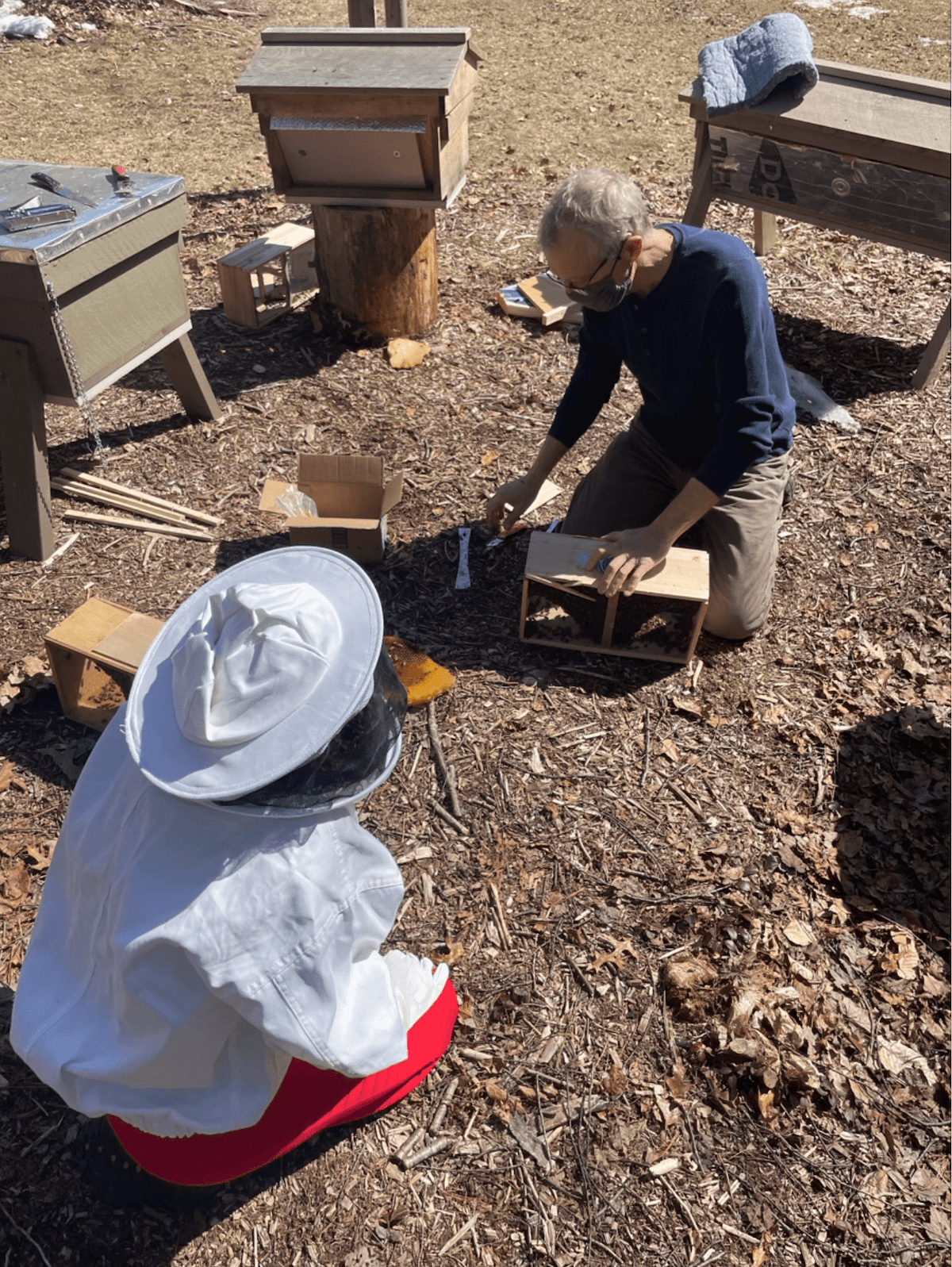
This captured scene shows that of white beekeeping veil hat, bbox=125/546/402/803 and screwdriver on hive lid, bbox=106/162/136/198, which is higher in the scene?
screwdriver on hive lid, bbox=106/162/136/198

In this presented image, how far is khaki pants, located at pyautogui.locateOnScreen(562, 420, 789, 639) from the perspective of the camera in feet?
12.7

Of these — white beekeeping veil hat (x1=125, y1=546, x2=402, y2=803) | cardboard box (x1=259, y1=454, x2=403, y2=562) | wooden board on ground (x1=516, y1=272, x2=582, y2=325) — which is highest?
white beekeeping veil hat (x1=125, y1=546, x2=402, y2=803)

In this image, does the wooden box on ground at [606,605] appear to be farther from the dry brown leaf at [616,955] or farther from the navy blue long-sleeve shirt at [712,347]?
the dry brown leaf at [616,955]

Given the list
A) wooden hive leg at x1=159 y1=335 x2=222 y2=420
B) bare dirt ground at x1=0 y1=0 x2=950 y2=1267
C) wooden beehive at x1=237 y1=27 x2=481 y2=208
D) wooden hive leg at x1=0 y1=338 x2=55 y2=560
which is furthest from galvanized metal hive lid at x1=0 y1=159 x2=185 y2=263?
bare dirt ground at x1=0 y1=0 x2=950 y2=1267

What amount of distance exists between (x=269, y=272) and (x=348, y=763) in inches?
211

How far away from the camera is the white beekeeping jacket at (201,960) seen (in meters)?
1.63

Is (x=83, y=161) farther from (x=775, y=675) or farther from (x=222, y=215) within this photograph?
(x=775, y=675)

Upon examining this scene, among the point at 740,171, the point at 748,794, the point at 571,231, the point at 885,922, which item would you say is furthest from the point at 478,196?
the point at 885,922

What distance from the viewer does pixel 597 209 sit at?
308 cm

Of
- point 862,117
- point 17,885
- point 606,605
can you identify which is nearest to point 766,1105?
point 606,605

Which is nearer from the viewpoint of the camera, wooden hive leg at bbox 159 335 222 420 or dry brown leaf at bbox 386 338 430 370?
wooden hive leg at bbox 159 335 222 420

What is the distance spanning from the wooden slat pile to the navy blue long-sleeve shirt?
84.6 inches

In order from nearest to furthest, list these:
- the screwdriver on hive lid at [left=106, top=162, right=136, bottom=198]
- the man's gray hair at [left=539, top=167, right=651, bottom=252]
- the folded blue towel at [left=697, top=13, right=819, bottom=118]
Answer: the man's gray hair at [left=539, top=167, right=651, bottom=252] → the screwdriver on hive lid at [left=106, top=162, right=136, bottom=198] → the folded blue towel at [left=697, top=13, right=819, bottom=118]

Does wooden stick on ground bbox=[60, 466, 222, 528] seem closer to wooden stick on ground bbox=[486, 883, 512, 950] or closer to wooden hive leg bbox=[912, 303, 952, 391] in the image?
wooden stick on ground bbox=[486, 883, 512, 950]
